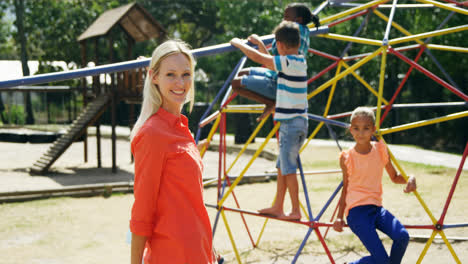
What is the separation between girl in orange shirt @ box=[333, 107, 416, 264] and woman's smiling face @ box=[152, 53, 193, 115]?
1.75 metres

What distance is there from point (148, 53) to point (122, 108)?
335 centimetres

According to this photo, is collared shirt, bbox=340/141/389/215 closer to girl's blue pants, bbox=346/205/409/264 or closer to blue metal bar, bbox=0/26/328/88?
girl's blue pants, bbox=346/205/409/264

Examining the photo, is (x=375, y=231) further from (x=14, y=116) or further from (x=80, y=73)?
(x=14, y=116)

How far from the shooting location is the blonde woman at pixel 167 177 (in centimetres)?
171

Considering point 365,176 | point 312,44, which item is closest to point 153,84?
point 365,176

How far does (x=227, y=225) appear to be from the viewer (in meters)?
4.53

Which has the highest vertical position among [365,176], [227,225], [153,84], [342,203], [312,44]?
[312,44]

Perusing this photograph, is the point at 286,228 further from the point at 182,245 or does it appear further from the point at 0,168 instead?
the point at 0,168

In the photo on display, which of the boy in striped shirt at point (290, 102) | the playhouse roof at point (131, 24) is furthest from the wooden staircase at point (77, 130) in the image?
the boy in striped shirt at point (290, 102)

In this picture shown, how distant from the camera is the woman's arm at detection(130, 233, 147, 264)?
5.57 ft

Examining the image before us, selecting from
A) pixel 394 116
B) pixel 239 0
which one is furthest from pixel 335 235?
pixel 239 0

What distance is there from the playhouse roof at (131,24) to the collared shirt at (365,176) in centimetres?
899

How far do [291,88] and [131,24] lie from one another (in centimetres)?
942

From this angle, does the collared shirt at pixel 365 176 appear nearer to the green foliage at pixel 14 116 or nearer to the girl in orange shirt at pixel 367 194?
the girl in orange shirt at pixel 367 194
